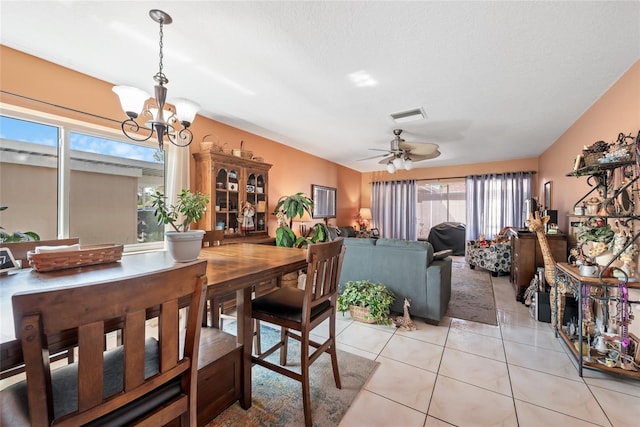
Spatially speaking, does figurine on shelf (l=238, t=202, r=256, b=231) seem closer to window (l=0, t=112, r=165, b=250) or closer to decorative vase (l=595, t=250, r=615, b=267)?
window (l=0, t=112, r=165, b=250)

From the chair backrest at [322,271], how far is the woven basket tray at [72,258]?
1074 millimetres

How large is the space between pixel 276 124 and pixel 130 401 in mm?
3265

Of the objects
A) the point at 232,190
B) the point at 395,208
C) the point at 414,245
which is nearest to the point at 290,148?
the point at 232,190

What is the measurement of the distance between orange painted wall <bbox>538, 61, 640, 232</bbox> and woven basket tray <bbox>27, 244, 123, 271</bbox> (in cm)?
357

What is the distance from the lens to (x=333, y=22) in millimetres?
1615

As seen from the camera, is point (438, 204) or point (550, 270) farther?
point (438, 204)

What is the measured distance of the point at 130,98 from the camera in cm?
160

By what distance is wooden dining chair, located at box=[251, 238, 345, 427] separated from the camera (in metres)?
1.41

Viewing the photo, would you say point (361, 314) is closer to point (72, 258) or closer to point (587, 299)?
point (587, 299)

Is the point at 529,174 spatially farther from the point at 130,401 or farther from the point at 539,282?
the point at 130,401

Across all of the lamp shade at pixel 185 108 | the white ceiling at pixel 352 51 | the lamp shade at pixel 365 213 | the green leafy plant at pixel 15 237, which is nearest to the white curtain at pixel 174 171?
Answer: the white ceiling at pixel 352 51

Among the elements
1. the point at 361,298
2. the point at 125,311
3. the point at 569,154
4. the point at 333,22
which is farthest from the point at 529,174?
the point at 125,311

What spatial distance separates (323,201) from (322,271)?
4.25m

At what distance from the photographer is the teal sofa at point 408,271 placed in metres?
2.64
